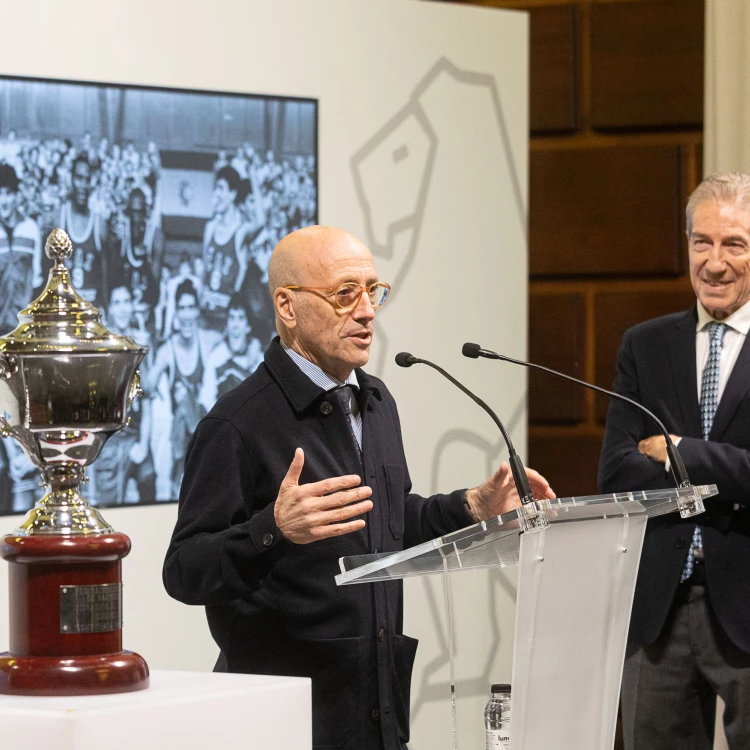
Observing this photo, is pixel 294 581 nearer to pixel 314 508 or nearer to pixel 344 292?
pixel 314 508

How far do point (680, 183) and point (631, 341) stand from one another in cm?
196

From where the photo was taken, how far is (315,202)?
173 inches

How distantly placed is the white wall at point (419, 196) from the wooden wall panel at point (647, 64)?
598 millimetres

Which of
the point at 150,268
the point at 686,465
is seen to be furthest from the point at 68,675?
the point at 150,268

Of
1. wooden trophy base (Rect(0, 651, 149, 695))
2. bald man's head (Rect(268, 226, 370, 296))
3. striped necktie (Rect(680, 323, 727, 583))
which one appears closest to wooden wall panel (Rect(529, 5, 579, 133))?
striped necktie (Rect(680, 323, 727, 583))

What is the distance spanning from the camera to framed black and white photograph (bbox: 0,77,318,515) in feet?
12.7

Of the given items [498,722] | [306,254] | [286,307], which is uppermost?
[306,254]

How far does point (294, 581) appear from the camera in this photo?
8.04ft

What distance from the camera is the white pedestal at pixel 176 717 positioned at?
165 centimetres

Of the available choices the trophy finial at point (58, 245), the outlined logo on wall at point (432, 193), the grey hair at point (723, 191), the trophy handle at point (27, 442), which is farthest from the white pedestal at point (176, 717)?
the outlined logo on wall at point (432, 193)

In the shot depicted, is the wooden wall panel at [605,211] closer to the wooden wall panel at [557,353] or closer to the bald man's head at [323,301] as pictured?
the wooden wall panel at [557,353]

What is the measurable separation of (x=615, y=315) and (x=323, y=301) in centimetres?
296

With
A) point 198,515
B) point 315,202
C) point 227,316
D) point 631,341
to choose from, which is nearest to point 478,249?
point 315,202

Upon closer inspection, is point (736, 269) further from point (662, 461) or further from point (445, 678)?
point (445, 678)
